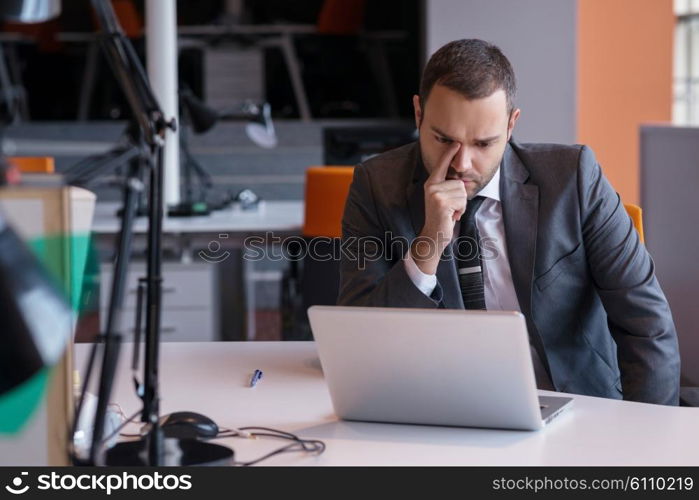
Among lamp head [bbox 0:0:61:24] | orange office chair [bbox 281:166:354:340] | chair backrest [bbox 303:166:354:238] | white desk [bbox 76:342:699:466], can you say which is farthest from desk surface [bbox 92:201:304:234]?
lamp head [bbox 0:0:61:24]

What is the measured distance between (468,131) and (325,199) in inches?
76.2

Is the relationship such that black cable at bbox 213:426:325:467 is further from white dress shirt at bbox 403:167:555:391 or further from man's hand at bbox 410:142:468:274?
white dress shirt at bbox 403:167:555:391

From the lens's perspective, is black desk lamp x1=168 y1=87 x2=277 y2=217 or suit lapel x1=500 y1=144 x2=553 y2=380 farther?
black desk lamp x1=168 y1=87 x2=277 y2=217

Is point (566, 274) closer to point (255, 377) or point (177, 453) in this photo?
point (255, 377)

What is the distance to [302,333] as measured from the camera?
15.6ft

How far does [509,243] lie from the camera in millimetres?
2152

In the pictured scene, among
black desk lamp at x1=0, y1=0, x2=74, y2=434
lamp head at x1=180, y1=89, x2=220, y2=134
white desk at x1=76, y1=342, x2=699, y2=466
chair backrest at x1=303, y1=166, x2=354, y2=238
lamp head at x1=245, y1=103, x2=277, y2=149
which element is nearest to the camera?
black desk lamp at x1=0, y1=0, x2=74, y2=434

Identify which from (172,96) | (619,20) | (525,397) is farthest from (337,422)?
(619,20)

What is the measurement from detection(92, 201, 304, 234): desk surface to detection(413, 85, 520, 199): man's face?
212 cm

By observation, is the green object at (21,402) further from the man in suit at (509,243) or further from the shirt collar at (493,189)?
the shirt collar at (493,189)

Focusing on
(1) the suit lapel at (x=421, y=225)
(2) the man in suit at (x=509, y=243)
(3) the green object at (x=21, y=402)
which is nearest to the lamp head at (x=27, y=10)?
(3) the green object at (x=21, y=402)

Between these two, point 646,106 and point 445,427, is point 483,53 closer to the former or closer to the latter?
point 445,427

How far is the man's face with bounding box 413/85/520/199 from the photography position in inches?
80.4

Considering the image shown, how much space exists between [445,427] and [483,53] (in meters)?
0.82
